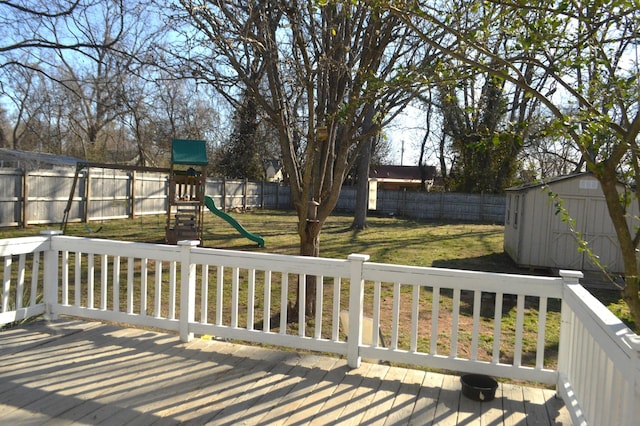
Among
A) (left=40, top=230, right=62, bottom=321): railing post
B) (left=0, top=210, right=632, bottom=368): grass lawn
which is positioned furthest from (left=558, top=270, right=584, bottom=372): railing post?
(left=40, top=230, right=62, bottom=321): railing post

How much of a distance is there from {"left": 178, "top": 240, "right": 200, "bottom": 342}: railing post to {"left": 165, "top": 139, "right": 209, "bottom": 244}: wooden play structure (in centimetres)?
885

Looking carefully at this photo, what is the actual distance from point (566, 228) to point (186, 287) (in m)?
9.68

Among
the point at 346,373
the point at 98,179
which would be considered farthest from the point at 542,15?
the point at 98,179

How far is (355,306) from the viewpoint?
12.4ft

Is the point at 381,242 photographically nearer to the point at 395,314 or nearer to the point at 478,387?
the point at 395,314

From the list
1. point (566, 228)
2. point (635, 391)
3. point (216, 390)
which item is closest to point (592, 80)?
point (635, 391)

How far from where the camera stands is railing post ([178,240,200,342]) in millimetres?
4191

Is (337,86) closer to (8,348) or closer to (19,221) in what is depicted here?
(8,348)

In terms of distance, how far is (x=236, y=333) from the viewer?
13.5 ft

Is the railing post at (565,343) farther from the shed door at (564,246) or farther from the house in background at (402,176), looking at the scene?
the house in background at (402,176)

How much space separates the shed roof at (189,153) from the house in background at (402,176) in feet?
99.7

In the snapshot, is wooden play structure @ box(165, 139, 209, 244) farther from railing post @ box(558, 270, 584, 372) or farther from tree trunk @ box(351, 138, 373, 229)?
railing post @ box(558, 270, 584, 372)

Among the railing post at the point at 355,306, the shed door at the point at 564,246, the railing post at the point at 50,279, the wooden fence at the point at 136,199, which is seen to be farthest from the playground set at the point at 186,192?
the railing post at the point at 355,306

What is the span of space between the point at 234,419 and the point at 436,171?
47272mm
